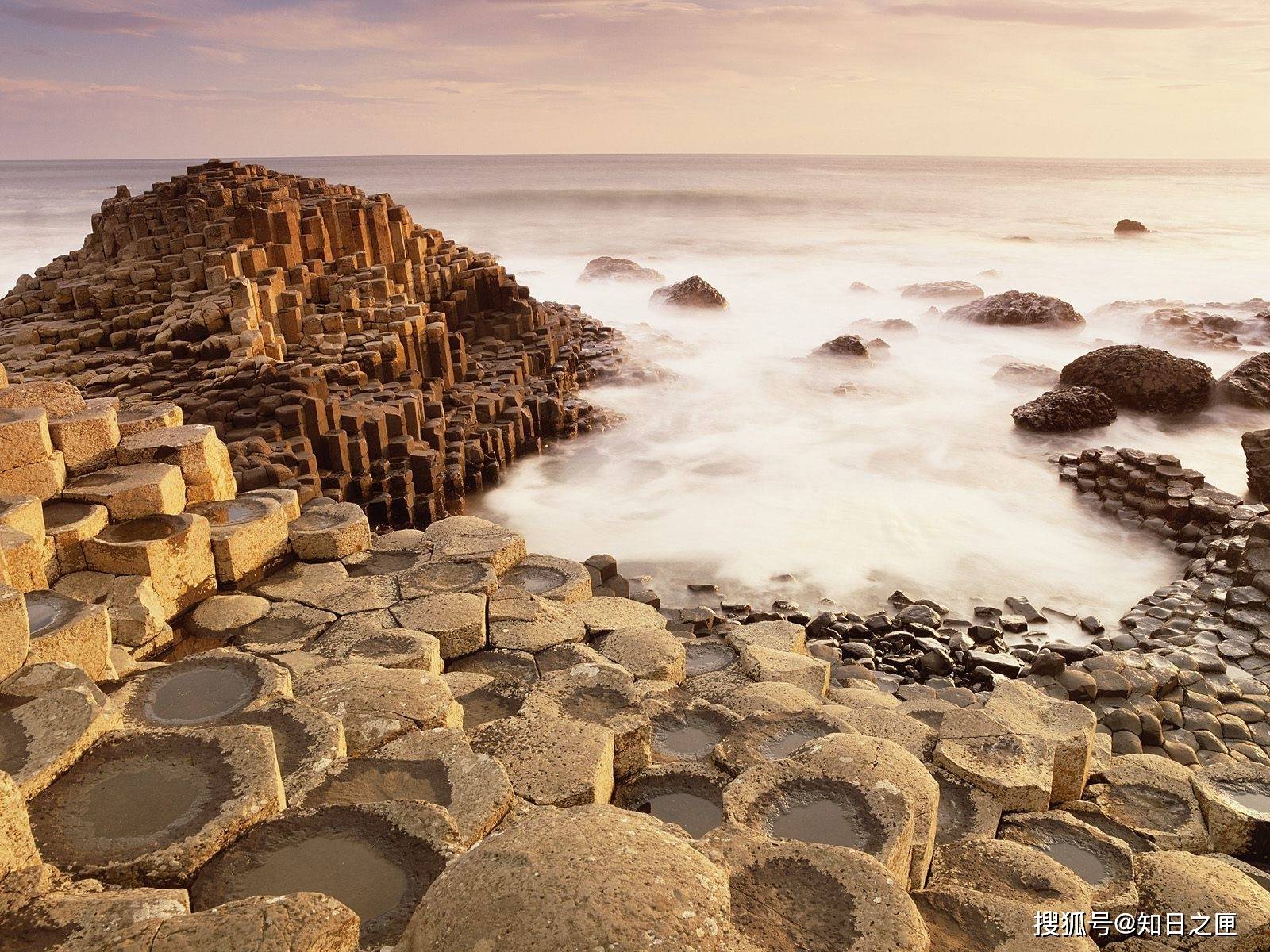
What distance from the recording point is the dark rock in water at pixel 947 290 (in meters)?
22.9

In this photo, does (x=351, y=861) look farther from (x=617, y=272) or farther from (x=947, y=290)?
(x=617, y=272)

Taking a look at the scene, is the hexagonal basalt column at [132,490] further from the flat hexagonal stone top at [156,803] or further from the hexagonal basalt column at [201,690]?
the flat hexagonal stone top at [156,803]

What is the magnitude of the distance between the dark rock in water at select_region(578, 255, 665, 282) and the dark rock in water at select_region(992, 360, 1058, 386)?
12.9 metres

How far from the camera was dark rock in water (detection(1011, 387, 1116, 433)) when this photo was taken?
12.2 m

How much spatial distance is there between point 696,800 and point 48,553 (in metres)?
3.65

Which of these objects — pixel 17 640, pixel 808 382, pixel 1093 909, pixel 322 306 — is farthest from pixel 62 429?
pixel 808 382

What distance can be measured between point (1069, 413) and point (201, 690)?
11.8 m

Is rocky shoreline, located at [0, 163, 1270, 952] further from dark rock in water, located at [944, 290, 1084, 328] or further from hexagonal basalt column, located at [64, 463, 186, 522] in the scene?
dark rock in water, located at [944, 290, 1084, 328]

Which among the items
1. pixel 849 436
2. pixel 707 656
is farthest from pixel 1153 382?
pixel 707 656

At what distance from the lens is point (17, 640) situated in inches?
130

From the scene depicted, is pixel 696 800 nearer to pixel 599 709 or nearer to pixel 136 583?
pixel 599 709

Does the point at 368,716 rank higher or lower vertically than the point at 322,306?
lower

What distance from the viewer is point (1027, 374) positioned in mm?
14906

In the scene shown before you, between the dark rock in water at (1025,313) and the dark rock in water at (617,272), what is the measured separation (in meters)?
9.92
